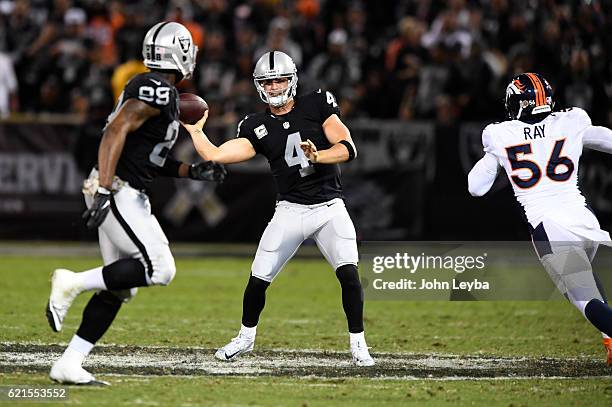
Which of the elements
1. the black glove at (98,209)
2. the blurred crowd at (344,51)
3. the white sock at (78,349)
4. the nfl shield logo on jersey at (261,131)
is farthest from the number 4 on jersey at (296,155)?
the blurred crowd at (344,51)

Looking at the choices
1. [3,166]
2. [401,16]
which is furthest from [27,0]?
[401,16]

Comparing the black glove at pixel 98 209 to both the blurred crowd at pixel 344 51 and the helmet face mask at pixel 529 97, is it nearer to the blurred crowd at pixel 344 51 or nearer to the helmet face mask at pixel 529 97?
the helmet face mask at pixel 529 97

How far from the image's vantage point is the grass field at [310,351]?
5379 mm

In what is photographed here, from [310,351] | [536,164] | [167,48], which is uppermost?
[167,48]

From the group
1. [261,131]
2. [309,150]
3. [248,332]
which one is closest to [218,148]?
[261,131]

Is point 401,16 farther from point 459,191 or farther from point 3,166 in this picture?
point 3,166

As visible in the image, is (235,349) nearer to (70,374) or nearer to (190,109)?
(70,374)

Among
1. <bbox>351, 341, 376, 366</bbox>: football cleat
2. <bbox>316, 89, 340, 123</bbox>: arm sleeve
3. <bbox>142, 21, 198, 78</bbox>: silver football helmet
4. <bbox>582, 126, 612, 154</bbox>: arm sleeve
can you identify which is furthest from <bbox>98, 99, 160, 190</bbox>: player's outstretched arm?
<bbox>582, 126, 612, 154</bbox>: arm sleeve

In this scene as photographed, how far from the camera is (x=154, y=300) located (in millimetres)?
9203

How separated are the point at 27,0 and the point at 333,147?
31.9 feet

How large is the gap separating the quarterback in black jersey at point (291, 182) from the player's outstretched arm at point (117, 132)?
34.6 inches

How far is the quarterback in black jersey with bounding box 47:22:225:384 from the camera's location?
539 cm

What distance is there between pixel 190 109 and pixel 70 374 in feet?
5.60

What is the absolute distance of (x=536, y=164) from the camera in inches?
247
